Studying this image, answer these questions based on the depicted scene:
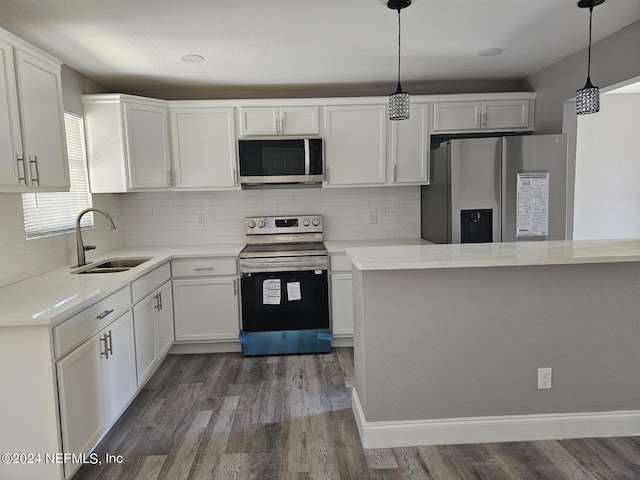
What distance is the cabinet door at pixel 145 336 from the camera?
269cm

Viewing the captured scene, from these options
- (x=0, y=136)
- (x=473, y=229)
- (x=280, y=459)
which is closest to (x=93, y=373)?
(x=280, y=459)

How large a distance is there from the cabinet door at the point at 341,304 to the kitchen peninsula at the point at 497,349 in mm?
1329

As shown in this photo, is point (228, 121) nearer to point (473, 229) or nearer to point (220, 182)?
point (220, 182)

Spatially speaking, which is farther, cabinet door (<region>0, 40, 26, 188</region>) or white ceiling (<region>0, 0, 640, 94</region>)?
white ceiling (<region>0, 0, 640, 94</region>)

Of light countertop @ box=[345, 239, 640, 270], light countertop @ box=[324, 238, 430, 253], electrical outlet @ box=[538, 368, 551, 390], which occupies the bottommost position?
electrical outlet @ box=[538, 368, 551, 390]

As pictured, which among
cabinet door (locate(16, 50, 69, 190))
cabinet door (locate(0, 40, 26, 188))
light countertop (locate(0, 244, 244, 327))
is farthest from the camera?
cabinet door (locate(16, 50, 69, 190))

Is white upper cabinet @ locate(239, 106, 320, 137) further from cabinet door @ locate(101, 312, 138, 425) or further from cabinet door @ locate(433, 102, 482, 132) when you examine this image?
cabinet door @ locate(101, 312, 138, 425)

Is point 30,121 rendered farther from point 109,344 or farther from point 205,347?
point 205,347

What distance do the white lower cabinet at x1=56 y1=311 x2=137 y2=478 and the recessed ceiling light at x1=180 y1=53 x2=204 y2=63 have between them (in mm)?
1818

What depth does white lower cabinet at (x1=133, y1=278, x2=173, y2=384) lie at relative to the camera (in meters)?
2.72

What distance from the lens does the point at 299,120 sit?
12.1 ft

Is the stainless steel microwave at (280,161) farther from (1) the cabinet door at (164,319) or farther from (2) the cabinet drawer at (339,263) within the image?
(1) the cabinet door at (164,319)

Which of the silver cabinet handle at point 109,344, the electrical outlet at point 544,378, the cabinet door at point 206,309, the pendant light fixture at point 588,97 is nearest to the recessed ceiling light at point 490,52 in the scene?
Result: the pendant light fixture at point 588,97

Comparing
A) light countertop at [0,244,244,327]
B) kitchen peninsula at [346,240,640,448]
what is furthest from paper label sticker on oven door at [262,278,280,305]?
kitchen peninsula at [346,240,640,448]
